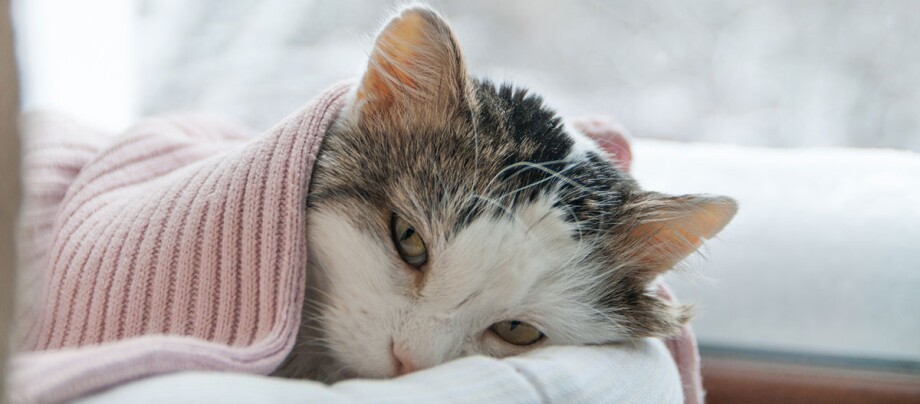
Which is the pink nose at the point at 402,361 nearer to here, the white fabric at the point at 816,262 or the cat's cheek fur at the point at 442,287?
the cat's cheek fur at the point at 442,287

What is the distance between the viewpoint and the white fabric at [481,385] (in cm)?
54

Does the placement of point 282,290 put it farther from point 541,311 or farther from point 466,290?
point 541,311

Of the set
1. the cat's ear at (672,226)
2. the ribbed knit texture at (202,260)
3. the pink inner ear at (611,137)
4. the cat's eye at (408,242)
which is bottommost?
the ribbed knit texture at (202,260)

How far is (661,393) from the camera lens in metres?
0.89

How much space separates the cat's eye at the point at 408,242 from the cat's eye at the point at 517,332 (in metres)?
0.12

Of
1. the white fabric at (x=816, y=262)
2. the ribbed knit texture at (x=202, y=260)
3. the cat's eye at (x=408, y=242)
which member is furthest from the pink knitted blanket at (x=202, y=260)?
the white fabric at (x=816, y=262)

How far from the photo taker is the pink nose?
77 centimetres

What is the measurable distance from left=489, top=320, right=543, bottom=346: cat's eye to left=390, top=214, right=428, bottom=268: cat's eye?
0.12 meters

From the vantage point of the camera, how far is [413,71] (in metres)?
0.91

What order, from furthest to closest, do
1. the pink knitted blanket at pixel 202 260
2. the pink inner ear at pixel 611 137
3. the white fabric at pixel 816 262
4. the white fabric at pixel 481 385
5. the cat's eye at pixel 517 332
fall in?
the white fabric at pixel 816 262 → the pink inner ear at pixel 611 137 → the cat's eye at pixel 517 332 → the pink knitted blanket at pixel 202 260 → the white fabric at pixel 481 385

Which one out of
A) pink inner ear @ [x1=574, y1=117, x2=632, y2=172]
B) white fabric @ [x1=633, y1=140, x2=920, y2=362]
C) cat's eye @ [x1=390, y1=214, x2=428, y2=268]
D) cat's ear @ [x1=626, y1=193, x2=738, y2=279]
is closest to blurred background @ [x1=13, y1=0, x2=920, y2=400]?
white fabric @ [x1=633, y1=140, x2=920, y2=362]

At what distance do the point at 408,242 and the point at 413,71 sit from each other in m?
0.22

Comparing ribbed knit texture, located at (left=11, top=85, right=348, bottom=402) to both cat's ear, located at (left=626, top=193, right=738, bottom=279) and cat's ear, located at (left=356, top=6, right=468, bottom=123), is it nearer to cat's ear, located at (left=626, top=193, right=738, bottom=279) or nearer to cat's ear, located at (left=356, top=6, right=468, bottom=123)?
cat's ear, located at (left=356, top=6, right=468, bottom=123)

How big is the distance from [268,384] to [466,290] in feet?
0.83
